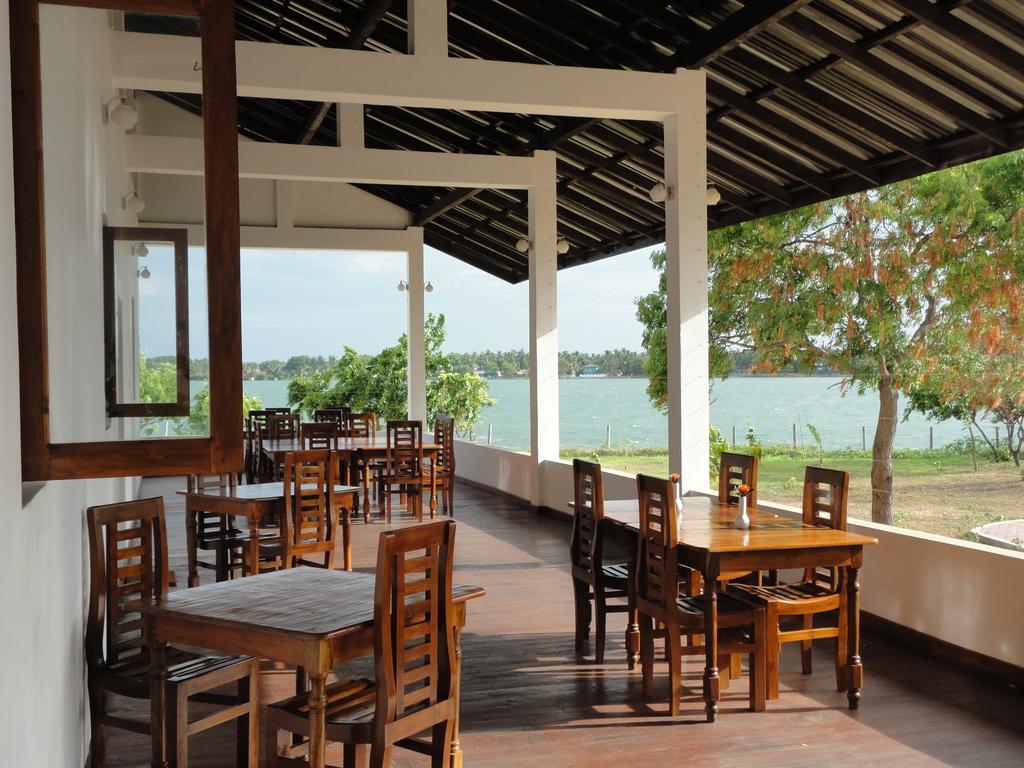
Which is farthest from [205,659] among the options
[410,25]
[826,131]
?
[826,131]

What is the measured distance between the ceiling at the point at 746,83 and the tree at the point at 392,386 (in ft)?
18.5

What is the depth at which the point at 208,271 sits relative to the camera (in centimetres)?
254

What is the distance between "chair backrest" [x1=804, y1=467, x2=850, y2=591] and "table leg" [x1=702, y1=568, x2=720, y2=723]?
0.73 metres

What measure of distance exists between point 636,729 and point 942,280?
7.38 meters

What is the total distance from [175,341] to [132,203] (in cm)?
594

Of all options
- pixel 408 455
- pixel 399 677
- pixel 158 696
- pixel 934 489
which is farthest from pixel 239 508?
pixel 934 489

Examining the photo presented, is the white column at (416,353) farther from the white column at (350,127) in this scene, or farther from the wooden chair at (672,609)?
the wooden chair at (672,609)

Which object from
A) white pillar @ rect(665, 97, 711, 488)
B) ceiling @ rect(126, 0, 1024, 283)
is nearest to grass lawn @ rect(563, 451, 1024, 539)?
ceiling @ rect(126, 0, 1024, 283)

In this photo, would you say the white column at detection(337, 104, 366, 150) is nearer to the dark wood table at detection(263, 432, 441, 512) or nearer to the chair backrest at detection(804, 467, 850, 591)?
the dark wood table at detection(263, 432, 441, 512)

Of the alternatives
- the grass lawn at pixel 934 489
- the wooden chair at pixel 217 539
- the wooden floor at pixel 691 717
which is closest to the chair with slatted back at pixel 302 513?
the wooden chair at pixel 217 539

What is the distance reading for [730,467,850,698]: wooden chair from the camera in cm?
445

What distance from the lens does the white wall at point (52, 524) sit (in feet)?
6.89

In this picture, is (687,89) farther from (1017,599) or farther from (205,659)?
(205,659)

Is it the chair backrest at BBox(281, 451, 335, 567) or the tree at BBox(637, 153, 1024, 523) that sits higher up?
the tree at BBox(637, 153, 1024, 523)
